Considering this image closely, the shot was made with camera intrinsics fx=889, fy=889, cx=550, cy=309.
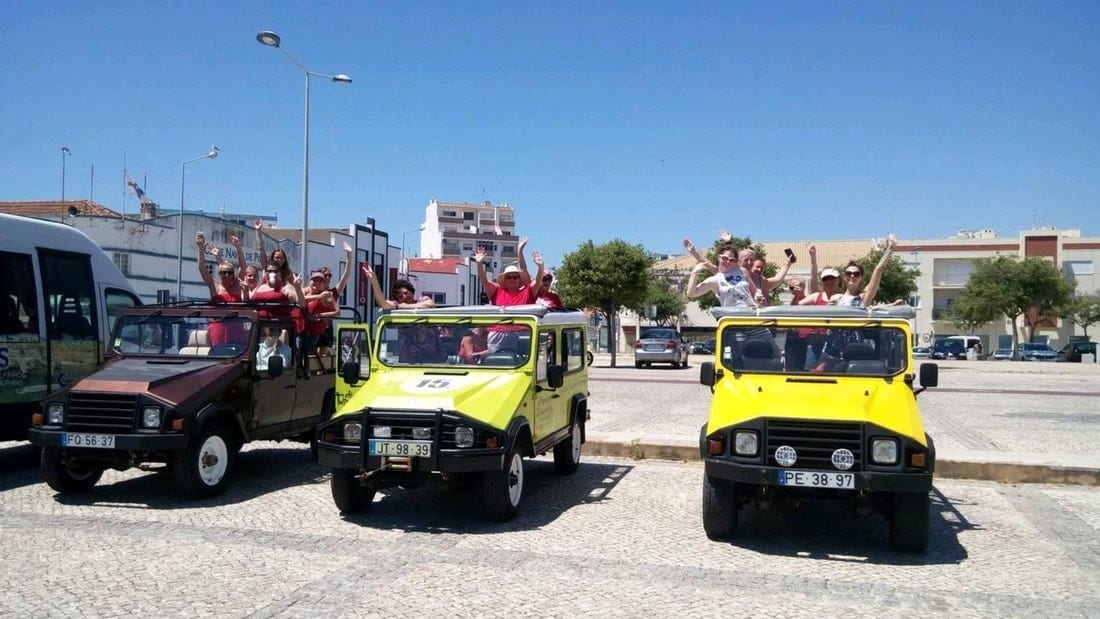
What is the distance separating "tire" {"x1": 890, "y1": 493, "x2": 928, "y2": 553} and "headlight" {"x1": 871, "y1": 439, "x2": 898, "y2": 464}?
33cm

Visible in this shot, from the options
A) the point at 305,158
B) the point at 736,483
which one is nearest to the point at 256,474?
the point at 736,483

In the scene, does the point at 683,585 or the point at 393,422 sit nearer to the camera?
A: the point at 683,585

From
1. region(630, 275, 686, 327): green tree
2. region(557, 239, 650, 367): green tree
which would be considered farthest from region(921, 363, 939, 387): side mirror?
region(630, 275, 686, 327): green tree

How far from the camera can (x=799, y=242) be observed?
83312mm

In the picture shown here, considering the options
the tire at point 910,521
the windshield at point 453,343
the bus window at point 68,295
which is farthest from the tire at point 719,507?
the bus window at point 68,295

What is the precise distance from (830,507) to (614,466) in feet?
9.88

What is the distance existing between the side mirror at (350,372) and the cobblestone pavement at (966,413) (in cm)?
443

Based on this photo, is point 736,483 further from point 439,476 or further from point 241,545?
point 241,545

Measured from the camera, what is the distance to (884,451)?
21.4 feet

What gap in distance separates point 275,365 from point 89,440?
185cm

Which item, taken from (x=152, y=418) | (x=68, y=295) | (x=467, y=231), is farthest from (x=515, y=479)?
(x=467, y=231)

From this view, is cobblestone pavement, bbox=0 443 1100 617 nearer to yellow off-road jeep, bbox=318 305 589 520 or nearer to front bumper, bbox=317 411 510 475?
yellow off-road jeep, bbox=318 305 589 520

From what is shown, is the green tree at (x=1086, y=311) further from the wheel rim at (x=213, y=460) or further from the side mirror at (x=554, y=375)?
the wheel rim at (x=213, y=460)

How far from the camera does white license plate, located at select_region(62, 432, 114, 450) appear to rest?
7.93 metres
